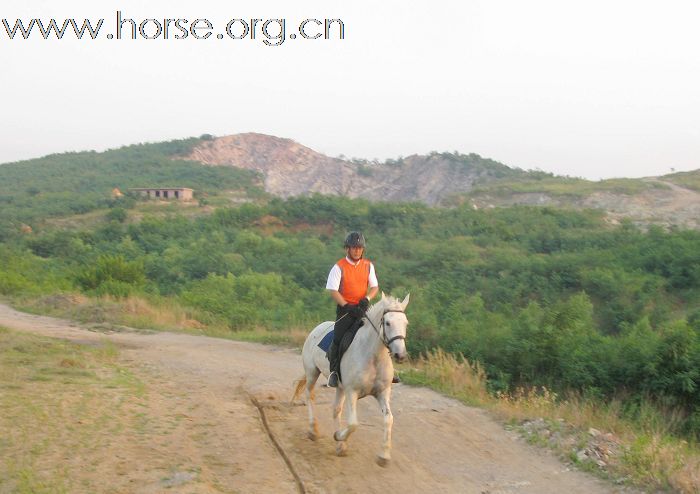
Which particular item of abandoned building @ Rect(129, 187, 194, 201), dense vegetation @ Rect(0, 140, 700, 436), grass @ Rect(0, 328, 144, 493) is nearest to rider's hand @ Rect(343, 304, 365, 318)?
grass @ Rect(0, 328, 144, 493)

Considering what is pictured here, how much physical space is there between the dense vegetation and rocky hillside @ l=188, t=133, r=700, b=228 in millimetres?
11946

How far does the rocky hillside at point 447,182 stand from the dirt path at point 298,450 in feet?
124

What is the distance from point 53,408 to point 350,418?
3570 mm

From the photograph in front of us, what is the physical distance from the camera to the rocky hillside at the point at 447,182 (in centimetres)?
5412

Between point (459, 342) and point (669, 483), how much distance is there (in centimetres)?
793

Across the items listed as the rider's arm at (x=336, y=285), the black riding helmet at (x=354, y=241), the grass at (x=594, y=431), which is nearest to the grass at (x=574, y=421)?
the grass at (x=594, y=431)

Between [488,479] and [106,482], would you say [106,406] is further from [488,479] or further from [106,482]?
[488,479]

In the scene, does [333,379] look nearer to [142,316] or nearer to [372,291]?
[372,291]

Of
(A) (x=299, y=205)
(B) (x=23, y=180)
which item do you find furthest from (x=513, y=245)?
(B) (x=23, y=180)

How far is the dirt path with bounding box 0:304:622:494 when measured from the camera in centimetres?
634

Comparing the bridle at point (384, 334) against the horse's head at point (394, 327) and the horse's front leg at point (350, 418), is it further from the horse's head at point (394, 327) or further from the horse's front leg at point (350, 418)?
the horse's front leg at point (350, 418)

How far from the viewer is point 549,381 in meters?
12.4

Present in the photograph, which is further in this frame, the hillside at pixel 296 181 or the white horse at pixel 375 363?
the hillside at pixel 296 181

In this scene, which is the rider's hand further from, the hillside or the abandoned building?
the abandoned building
